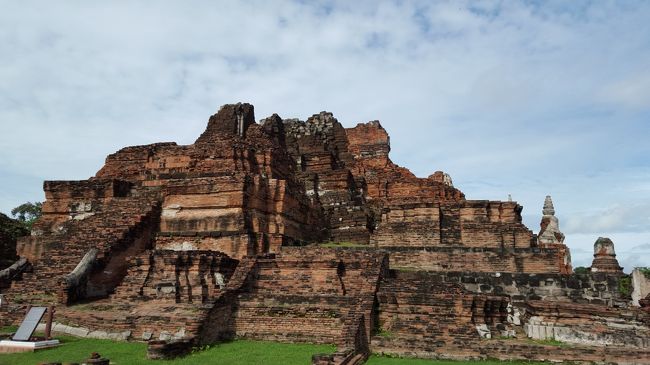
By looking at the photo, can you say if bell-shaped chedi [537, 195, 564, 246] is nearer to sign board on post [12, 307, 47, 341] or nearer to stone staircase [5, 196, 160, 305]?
stone staircase [5, 196, 160, 305]

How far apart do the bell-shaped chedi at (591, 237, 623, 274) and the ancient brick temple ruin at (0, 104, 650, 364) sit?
6 cm

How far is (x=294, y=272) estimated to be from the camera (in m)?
14.5

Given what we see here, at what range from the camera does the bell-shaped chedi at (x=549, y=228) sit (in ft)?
82.2

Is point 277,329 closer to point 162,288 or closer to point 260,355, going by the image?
point 260,355

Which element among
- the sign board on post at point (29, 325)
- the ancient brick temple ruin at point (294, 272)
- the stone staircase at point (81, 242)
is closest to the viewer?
the sign board on post at point (29, 325)

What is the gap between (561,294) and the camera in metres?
15.1

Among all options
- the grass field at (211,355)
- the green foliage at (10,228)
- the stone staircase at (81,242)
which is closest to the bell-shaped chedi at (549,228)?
the grass field at (211,355)

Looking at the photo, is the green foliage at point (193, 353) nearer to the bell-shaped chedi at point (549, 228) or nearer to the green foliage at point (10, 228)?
the green foliage at point (10, 228)

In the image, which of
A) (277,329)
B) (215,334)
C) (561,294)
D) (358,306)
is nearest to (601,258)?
(561,294)

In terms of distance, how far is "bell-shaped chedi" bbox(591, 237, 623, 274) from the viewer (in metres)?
17.9

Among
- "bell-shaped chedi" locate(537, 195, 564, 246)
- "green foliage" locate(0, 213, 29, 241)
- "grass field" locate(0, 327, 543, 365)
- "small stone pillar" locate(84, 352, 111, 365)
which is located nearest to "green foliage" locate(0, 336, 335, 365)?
"grass field" locate(0, 327, 543, 365)

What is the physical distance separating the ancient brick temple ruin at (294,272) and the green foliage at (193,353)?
0.39 metres

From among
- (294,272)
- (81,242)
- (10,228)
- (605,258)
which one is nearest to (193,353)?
(294,272)

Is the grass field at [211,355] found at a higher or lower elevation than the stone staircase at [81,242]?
lower
